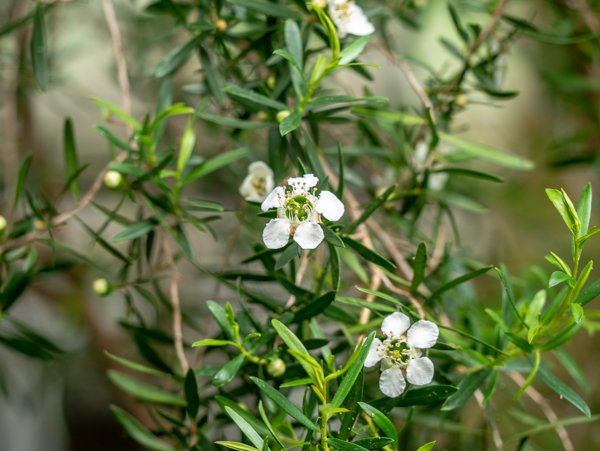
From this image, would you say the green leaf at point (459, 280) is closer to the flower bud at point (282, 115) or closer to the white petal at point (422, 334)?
the white petal at point (422, 334)

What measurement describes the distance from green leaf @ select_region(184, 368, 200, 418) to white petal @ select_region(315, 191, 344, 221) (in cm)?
21

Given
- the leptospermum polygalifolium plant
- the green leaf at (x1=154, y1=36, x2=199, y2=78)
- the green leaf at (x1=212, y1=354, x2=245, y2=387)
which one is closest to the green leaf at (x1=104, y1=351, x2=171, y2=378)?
the leptospermum polygalifolium plant

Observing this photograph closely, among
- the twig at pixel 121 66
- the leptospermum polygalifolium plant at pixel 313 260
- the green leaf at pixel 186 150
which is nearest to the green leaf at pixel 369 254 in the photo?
the leptospermum polygalifolium plant at pixel 313 260

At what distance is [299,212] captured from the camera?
1.92 ft

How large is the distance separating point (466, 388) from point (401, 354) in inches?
4.4

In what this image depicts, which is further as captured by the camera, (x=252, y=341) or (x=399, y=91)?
(x=399, y=91)

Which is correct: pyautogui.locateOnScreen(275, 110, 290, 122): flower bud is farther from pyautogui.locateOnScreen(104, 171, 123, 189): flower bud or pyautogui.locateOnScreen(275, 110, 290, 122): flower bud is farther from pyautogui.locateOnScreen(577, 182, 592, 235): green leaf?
pyautogui.locateOnScreen(577, 182, 592, 235): green leaf

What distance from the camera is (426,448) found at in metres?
0.56

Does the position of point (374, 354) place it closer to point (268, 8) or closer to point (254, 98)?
point (254, 98)

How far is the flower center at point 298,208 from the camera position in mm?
581

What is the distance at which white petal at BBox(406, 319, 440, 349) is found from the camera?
23.1 inches

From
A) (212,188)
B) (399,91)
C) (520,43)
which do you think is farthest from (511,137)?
(212,188)

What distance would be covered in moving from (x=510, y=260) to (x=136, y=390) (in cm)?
117

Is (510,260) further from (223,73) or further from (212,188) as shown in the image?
(223,73)
